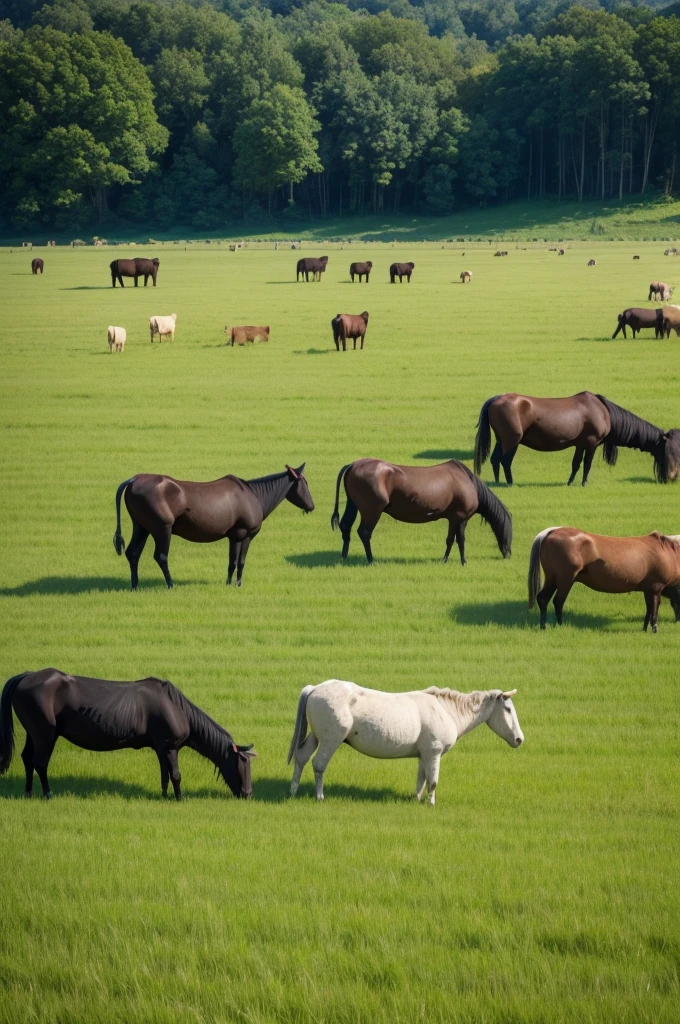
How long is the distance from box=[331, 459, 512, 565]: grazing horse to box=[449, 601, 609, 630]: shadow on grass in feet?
6.59

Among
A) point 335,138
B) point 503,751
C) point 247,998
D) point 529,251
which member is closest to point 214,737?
point 503,751

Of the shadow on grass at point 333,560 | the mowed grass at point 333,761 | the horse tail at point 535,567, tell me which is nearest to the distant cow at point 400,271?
the mowed grass at point 333,761

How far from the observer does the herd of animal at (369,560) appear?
9492 millimetres

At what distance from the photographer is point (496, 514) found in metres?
17.0

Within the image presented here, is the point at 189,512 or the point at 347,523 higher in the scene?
the point at 189,512

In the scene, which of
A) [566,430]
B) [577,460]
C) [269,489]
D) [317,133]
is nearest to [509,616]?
[269,489]

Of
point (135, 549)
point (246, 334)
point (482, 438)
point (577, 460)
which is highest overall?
point (246, 334)

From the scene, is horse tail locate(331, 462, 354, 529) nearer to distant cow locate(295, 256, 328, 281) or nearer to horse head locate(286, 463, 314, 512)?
horse head locate(286, 463, 314, 512)

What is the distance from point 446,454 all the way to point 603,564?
926cm

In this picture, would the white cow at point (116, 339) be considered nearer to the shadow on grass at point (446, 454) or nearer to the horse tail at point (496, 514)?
the shadow on grass at point (446, 454)

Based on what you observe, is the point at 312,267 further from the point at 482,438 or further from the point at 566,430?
the point at 566,430

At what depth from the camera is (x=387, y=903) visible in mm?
7207

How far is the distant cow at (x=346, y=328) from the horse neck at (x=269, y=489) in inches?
781

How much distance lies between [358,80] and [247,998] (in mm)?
132669
